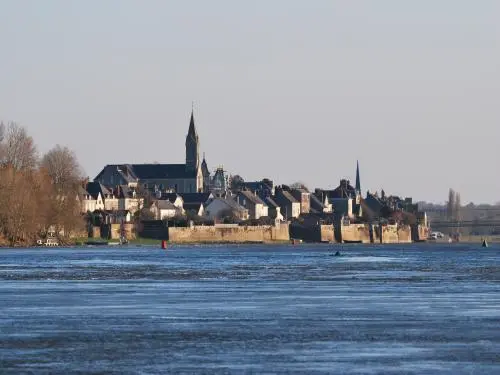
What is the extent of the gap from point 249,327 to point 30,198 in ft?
328

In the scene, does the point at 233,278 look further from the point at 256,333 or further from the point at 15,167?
the point at 15,167

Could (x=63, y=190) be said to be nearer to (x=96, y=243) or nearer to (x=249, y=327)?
(x=96, y=243)

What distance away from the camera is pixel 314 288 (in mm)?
60219

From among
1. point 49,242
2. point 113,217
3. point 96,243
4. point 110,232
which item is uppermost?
point 113,217

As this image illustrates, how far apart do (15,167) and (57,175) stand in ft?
48.5

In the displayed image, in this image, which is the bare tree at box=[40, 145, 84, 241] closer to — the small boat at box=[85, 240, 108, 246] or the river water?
the small boat at box=[85, 240, 108, 246]

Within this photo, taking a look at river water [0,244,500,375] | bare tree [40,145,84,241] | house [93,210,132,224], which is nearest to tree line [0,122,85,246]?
bare tree [40,145,84,241]

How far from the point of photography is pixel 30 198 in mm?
138000

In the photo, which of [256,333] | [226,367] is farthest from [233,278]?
[226,367]

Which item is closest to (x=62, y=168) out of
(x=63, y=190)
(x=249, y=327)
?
(x=63, y=190)

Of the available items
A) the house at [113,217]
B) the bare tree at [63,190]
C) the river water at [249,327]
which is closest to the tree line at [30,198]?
the bare tree at [63,190]

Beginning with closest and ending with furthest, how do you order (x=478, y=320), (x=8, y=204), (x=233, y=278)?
(x=478, y=320) < (x=233, y=278) < (x=8, y=204)

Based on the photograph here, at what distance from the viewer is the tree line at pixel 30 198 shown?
5423 inches

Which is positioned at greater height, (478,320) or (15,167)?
(15,167)
